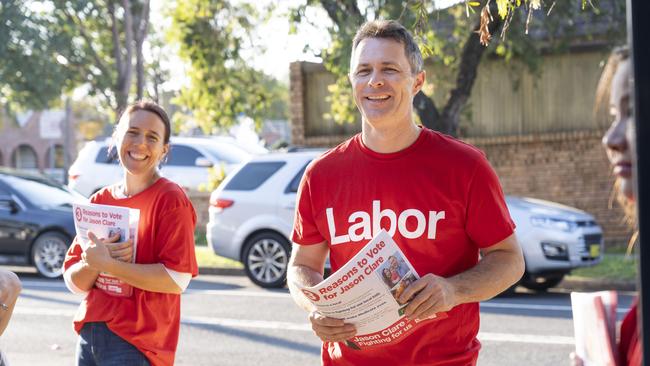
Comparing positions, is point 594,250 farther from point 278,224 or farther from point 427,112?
point 427,112

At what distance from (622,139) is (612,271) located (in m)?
12.1

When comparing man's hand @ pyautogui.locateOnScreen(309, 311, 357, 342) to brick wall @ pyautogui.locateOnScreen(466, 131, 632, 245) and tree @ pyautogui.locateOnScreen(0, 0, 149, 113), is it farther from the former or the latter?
tree @ pyautogui.locateOnScreen(0, 0, 149, 113)

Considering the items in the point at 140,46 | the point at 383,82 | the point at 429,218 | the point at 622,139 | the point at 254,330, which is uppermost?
the point at 140,46

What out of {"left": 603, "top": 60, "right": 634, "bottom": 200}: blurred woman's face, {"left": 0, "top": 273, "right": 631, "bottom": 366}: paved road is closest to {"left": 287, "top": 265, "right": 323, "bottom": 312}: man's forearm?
{"left": 603, "top": 60, "right": 634, "bottom": 200}: blurred woman's face

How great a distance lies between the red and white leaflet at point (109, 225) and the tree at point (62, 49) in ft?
64.0

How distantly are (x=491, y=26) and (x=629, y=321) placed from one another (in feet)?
40.9

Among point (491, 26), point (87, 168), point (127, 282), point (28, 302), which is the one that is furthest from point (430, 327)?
point (87, 168)

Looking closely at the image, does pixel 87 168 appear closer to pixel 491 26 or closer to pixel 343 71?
pixel 343 71

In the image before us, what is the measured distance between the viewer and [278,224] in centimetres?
1288

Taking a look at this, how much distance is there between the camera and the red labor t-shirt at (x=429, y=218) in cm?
311

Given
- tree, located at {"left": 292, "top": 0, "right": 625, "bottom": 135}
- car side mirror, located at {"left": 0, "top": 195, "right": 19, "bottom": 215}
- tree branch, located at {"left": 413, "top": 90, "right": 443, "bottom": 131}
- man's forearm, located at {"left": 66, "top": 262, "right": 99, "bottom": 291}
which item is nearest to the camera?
man's forearm, located at {"left": 66, "top": 262, "right": 99, "bottom": 291}

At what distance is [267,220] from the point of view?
1298 centimetres

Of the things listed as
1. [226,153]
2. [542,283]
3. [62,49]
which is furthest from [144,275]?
[62,49]

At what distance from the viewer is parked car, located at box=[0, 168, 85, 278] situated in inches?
556
